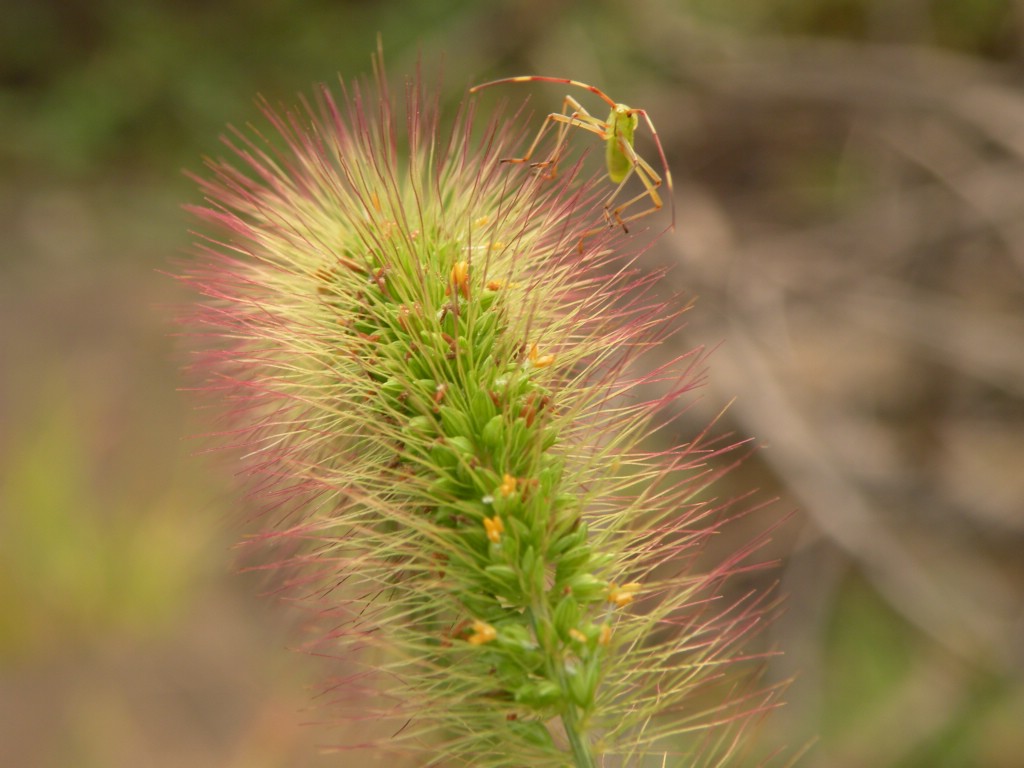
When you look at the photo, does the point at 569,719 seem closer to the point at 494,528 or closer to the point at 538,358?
the point at 494,528

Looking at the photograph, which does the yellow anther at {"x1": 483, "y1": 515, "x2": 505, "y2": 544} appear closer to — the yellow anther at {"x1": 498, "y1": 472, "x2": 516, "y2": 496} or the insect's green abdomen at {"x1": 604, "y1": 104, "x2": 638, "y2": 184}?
the yellow anther at {"x1": 498, "y1": 472, "x2": 516, "y2": 496}

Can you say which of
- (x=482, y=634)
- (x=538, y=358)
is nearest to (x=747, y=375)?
(x=538, y=358)

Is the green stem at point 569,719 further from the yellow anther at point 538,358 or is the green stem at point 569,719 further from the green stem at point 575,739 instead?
the yellow anther at point 538,358

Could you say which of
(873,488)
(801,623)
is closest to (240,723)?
(801,623)

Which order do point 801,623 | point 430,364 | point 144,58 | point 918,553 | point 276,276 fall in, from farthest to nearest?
point 144,58 < point 918,553 < point 801,623 < point 276,276 < point 430,364

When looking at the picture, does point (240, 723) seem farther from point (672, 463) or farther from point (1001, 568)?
point (1001, 568)

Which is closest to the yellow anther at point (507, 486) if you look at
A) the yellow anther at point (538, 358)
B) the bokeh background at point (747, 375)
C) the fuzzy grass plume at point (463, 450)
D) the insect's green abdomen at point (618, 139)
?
the fuzzy grass plume at point (463, 450)

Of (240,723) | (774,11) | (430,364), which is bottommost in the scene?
(240,723)

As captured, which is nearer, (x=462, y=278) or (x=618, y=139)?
(x=462, y=278)
